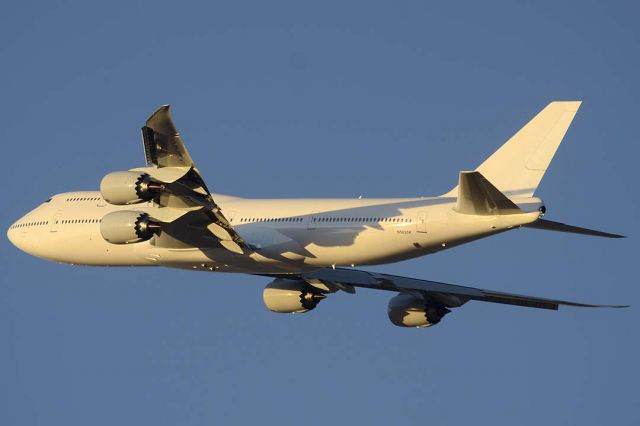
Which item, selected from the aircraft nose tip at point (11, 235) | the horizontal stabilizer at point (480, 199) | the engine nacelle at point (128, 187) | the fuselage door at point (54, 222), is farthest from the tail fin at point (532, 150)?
the aircraft nose tip at point (11, 235)

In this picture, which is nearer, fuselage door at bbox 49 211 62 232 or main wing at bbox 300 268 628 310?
main wing at bbox 300 268 628 310

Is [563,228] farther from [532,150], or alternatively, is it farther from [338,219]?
[338,219]

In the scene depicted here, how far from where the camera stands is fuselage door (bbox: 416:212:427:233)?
148 feet

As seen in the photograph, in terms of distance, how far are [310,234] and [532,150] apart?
8.33 meters

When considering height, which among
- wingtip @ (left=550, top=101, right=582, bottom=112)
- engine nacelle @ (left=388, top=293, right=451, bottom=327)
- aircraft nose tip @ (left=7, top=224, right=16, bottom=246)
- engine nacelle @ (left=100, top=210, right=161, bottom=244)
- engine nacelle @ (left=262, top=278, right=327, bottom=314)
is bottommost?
engine nacelle @ (left=388, top=293, right=451, bottom=327)

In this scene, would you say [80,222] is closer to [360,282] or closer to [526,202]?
[360,282]

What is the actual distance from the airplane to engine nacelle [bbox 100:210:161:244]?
Answer: 1.4 inches

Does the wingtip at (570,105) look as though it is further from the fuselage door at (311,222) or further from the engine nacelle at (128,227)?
the engine nacelle at (128,227)

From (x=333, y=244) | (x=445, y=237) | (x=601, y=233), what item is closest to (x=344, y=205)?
(x=333, y=244)

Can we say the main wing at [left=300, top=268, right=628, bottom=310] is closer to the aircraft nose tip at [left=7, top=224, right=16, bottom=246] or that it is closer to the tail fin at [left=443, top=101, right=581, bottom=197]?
the tail fin at [left=443, top=101, right=581, bottom=197]

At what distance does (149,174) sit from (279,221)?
6272 mm

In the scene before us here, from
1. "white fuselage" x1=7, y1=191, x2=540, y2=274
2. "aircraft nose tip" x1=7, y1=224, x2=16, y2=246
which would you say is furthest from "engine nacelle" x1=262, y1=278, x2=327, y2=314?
"aircraft nose tip" x1=7, y1=224, x2=16, y2=246

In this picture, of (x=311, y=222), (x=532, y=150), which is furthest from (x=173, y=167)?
(x=532, y=150)

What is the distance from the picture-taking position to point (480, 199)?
4234 centimetres
